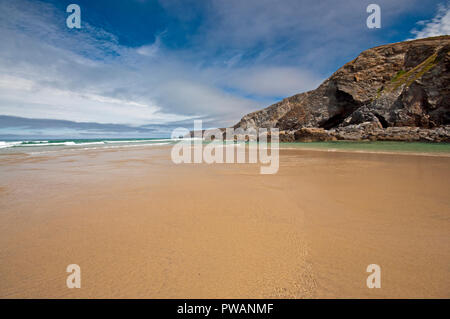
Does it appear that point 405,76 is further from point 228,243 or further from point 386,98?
point 228,243

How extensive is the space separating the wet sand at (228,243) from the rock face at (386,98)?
1931 centimetres

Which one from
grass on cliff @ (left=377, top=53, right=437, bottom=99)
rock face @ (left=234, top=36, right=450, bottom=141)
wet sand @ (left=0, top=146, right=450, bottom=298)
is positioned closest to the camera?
wet sand @ (left=0, top=146, right=450, bottom=298)

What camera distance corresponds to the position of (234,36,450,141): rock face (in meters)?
18.3

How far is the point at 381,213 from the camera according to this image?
247 centimetres

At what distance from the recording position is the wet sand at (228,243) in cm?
129

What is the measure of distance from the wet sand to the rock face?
63.4 ft

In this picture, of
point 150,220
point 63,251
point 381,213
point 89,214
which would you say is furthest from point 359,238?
point 89,214

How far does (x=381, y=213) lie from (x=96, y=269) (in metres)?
3.09

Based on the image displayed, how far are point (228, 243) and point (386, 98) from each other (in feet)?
93.4

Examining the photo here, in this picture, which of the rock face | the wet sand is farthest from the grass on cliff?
the wet sand

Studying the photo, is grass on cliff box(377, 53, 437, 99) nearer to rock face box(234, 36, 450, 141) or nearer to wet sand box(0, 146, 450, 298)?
rock face box(234, 36, 450, 141)

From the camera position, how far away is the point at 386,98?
22.3m

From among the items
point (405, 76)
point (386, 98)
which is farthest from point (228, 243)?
point (405, 76)
